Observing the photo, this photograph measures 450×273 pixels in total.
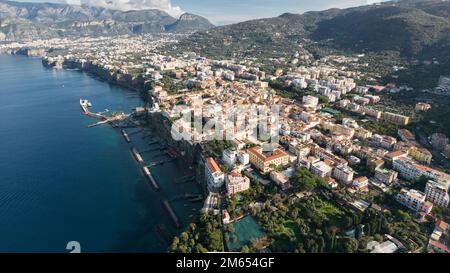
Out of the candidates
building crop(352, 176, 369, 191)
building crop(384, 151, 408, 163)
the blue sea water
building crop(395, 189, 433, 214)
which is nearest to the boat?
the blue sea water

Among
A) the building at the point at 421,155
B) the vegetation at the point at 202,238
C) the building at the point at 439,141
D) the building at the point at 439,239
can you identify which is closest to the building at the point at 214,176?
the vegetation at the point at 202,238

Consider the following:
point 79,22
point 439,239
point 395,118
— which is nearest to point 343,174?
point 439,239

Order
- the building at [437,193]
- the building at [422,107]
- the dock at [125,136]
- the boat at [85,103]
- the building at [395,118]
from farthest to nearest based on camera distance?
the boat at [85,103] → the building at [422,107] → the dock at [125,136] → the building at [395,118] → the building at [437,193]

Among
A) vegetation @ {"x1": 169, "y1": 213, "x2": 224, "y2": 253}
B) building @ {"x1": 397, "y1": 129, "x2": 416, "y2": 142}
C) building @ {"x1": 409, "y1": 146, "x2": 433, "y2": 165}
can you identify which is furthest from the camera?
building @ {"x1": 397, "y1": 129, "x2": 416, "y2": 142}

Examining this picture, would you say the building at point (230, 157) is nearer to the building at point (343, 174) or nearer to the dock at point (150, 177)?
the dock at point (150, 177)

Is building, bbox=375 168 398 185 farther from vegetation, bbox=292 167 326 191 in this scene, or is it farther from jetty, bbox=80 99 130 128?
jetty, bbox=80 99 130 128

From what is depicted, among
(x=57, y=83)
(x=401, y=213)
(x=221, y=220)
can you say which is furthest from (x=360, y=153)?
(x=57, y=83)

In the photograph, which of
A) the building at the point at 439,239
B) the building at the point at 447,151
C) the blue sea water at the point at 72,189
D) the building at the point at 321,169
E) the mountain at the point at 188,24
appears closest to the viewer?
the building at the point at 439,239
